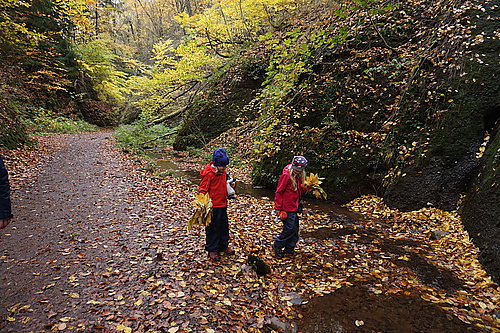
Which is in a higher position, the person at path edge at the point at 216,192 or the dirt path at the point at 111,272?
the person at path edge at the point at 216,192

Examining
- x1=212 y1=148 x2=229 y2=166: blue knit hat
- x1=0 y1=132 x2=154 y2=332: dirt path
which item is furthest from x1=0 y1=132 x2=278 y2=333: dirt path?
x1=212 y1=148 x2=229 y2=166: blue knit hat

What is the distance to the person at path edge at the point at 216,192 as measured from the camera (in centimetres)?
441

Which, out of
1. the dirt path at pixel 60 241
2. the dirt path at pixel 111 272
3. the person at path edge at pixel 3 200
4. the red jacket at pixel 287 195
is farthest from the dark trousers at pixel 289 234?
the person at path edge at pixel 3 200

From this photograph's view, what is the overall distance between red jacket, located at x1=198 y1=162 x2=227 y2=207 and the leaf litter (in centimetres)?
115

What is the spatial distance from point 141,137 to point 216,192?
1696cm

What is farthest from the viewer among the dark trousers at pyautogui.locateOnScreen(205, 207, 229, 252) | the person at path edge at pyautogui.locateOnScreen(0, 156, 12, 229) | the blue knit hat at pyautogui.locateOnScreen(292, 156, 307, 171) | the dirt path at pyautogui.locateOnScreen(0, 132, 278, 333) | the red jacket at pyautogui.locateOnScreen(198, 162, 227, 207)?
the blue knit hat at pyautogui.locateOnScreen(292, 156, 307, 171)

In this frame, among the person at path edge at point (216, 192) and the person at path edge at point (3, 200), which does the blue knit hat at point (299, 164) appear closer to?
the person at path edge at point (216, 192)

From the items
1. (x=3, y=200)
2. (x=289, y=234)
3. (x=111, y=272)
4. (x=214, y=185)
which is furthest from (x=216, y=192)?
(x=3, y=200)

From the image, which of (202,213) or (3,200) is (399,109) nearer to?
(202,213)

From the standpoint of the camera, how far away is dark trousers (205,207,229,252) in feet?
15.0

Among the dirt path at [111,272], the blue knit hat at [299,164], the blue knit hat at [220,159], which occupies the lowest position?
the dirt path at [111,272]

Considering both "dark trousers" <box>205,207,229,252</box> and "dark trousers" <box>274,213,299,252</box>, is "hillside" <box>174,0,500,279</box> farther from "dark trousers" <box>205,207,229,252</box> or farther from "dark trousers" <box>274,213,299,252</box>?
"dark trousers" <box>205,207,229,252</box>

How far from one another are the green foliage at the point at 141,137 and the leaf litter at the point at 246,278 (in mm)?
11178

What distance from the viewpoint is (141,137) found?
1958 centimetres
